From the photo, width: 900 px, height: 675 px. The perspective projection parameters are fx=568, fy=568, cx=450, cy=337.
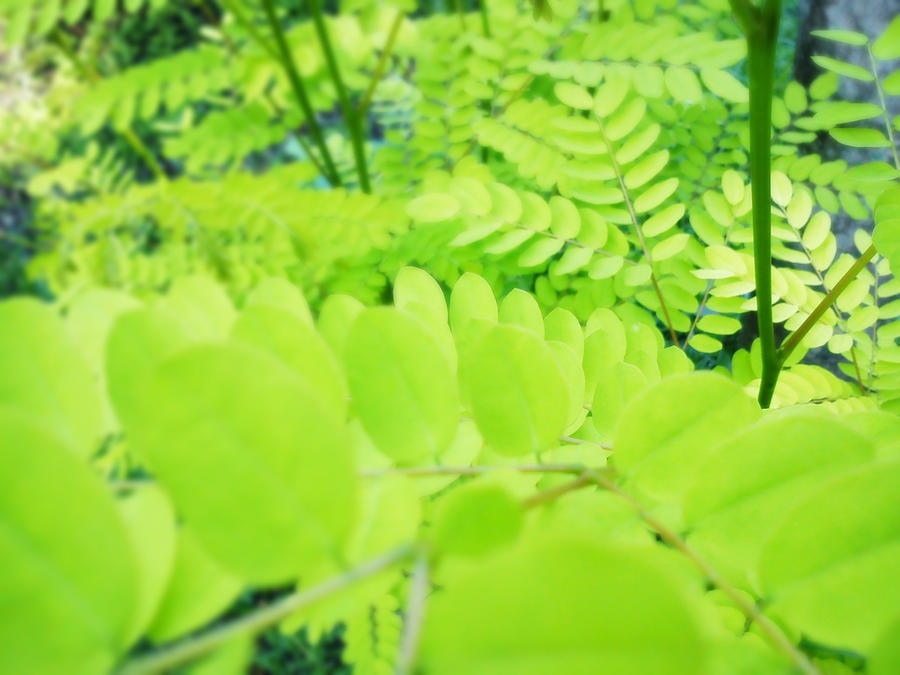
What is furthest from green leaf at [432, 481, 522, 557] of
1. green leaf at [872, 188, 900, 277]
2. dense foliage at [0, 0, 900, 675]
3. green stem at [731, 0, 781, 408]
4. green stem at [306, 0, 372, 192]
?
green stem at [306, 0, 372, 192]

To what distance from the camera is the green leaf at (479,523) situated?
0.21m

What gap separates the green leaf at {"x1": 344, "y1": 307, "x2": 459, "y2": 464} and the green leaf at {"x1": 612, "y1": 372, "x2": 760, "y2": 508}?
99 millimetres

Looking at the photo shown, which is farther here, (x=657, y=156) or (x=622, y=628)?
(x=657, y=156)

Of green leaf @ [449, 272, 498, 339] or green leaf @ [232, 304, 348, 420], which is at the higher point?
green leaf @ [232, 304, 348, 420]

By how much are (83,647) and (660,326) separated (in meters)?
0.82

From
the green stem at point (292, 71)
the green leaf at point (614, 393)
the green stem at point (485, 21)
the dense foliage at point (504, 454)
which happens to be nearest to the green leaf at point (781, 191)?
the dense foliage at point (504, 454)

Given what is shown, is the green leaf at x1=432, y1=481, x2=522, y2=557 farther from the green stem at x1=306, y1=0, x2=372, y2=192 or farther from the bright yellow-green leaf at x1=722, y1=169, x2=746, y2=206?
the green stem at x1=306, y1=0, x2=372, y2=192

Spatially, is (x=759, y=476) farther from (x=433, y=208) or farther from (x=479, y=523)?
(x=433, y=208)

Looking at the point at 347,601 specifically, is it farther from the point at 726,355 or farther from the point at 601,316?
the point at 726,355

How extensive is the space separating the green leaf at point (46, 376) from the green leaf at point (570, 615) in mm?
198

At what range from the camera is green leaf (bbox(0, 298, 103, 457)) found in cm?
26

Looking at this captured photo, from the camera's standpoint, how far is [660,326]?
0.87 metres

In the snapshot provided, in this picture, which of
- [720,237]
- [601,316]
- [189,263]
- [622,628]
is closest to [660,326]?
[720,237]

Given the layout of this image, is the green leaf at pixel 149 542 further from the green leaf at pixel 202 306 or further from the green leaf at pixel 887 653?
the green leaf at pixel 887 653
